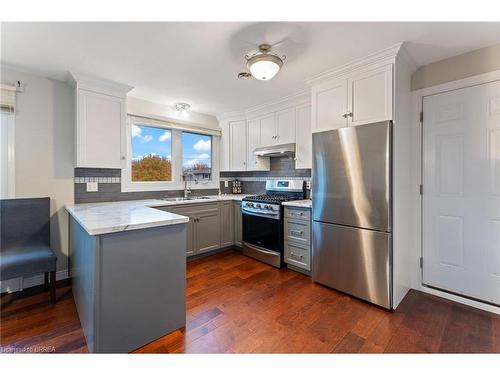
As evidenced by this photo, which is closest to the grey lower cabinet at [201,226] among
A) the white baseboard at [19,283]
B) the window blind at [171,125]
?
the window blind at [171,125]

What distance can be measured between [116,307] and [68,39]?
6.69 ft

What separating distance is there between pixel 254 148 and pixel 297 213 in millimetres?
1413

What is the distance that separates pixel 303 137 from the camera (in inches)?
121

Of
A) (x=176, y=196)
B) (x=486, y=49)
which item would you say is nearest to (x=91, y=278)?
(x=176, y=196)

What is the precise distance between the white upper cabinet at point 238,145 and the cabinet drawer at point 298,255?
157cm

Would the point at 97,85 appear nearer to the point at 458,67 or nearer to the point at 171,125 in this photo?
the point at 171,125

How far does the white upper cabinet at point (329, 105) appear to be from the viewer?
2293 mm

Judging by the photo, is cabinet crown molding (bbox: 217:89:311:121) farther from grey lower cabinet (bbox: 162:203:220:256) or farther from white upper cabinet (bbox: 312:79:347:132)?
grey lower cabinet (bbox: 162:203:220:256)

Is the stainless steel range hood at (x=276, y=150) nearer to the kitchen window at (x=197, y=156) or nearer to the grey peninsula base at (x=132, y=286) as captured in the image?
the kitchen window at (x=197, y=156)

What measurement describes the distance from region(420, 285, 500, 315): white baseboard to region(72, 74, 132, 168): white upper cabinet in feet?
11.9

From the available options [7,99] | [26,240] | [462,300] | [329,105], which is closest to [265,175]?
[329,105]

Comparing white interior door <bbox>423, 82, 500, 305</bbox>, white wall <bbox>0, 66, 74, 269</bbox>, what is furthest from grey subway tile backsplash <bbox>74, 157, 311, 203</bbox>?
white interior door <bbox>423, 82, 500, 305</bbox>
